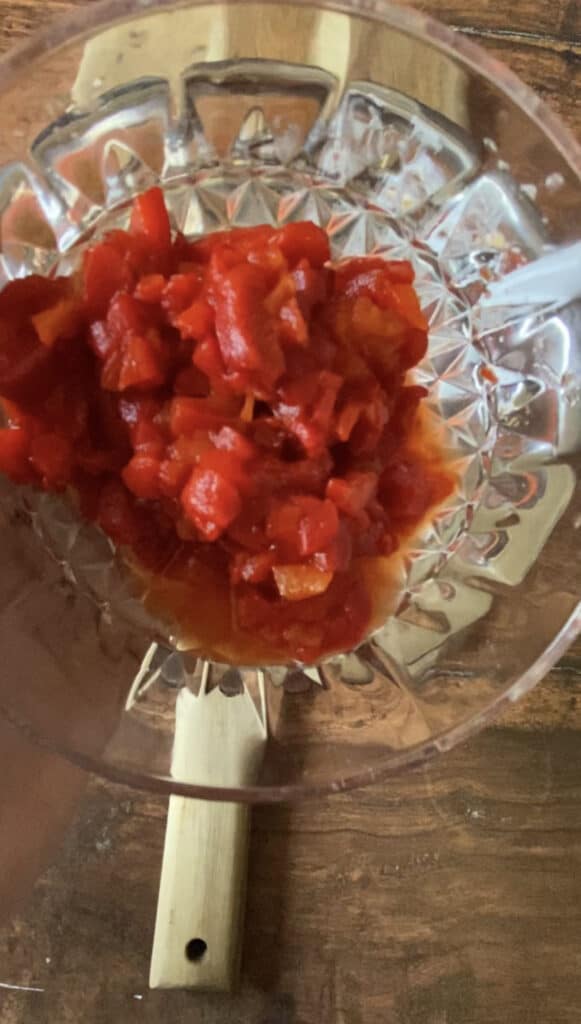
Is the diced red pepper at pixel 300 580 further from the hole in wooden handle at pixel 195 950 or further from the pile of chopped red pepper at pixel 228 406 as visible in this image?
the hole in wooden handle at pixel 195 950

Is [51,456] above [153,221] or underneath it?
underneath

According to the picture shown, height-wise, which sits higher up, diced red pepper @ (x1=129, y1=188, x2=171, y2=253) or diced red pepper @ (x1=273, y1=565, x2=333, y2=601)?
diced red pepper @ (x1=129, y1=188, x2=171, y2=253)

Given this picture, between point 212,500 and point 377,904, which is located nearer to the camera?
point 212,500

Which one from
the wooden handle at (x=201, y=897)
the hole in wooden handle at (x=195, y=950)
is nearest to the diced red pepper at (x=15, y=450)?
the wooden handle at (x=201, y=897)

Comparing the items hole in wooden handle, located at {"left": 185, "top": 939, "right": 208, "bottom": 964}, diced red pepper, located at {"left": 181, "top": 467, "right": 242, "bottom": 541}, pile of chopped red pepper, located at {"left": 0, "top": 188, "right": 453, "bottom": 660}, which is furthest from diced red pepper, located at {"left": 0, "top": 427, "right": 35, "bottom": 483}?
hole in wooden handle, located at {"left": 185, "top": 939, "right": 208, "bottom": 964}

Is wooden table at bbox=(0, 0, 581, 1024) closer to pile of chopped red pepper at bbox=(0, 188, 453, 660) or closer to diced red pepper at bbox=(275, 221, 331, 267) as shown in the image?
pile of chopped red pepper at bbox=(0, 188, 453, 660)

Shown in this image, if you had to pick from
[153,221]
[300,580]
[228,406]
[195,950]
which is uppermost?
[153,221]

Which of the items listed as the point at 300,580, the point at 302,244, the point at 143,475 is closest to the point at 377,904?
the point at 300,580

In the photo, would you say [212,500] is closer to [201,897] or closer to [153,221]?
[153,221]
